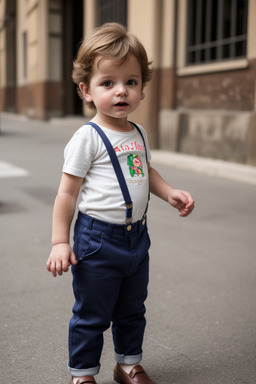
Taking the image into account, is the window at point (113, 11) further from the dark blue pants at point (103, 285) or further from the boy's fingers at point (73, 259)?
the boy's fingers at point (73, 259)

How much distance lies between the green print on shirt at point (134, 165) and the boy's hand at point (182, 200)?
0.19m

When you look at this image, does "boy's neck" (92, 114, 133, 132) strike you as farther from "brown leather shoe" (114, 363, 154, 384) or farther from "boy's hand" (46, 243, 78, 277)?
"brown leather shoe" (114, 363, 154, 384)

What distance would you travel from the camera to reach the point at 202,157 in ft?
32.7

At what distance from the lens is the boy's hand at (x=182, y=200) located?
2.19 meters

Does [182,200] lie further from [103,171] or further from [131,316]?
[131,316]

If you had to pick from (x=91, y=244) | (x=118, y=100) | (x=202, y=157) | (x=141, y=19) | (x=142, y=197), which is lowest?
(x=202, y=157)

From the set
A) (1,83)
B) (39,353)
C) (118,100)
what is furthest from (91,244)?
(1,83)

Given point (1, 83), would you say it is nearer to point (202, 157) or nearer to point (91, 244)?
point (202, 157)

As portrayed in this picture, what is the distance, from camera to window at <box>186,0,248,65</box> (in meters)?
9.32

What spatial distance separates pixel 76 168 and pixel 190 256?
2289mm

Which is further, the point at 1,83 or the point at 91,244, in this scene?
the point at 1,83

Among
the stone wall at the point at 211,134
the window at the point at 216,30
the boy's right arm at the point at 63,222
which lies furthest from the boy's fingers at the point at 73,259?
the window at the point at 216,30

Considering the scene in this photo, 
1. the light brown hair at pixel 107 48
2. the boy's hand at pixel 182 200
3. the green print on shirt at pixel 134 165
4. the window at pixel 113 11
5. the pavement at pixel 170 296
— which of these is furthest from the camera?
the window at pixel 113 11

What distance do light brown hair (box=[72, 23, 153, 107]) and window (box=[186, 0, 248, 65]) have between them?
25.2ft
